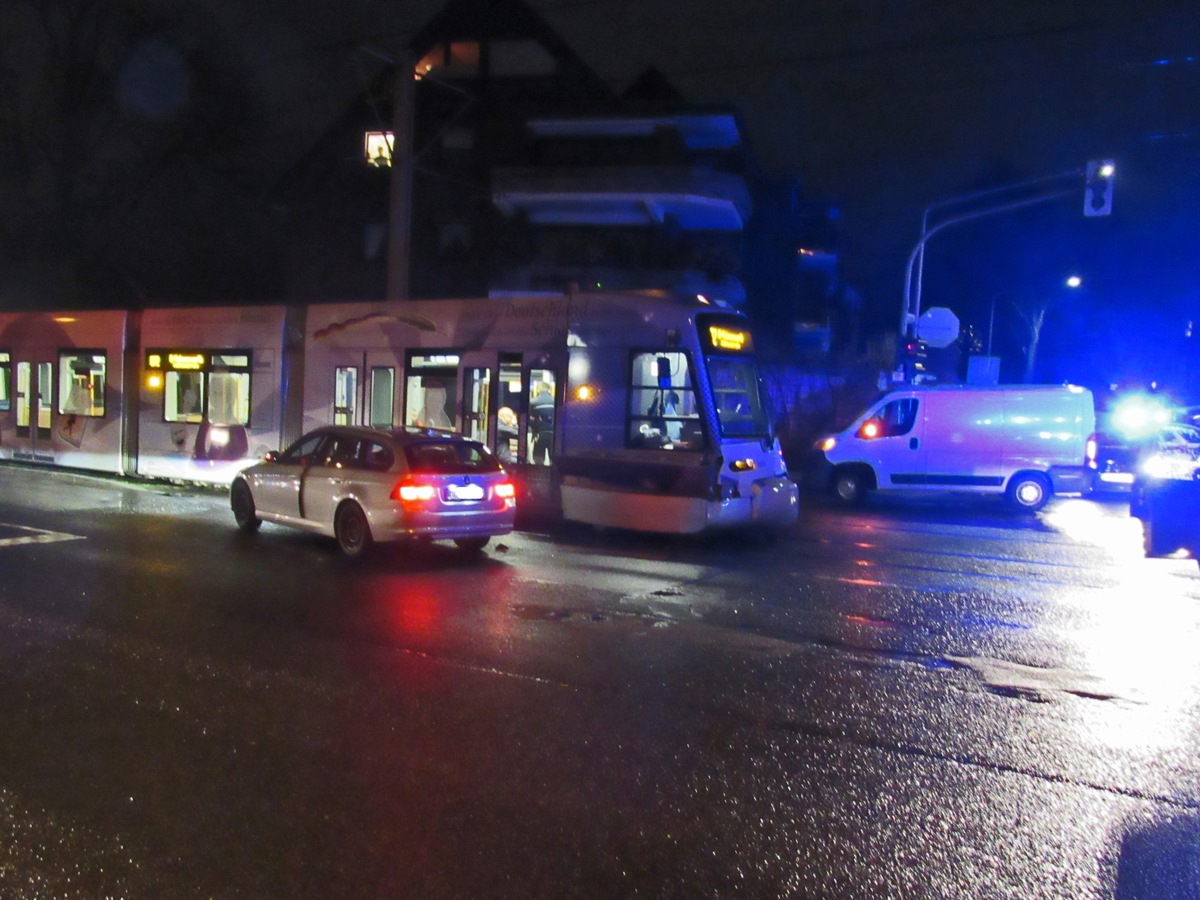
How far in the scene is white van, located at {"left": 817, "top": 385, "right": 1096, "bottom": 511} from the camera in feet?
58.4

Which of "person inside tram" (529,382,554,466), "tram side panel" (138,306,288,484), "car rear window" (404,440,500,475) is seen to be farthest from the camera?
"tram side panel" (138,306,288,484)

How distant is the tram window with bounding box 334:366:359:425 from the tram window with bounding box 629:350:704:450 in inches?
206

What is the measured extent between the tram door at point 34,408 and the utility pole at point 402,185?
748 centimetres

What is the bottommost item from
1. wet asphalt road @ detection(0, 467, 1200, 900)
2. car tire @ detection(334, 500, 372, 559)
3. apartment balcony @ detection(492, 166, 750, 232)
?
wet asphalt road @ detection(0, 467, 1200, 900)

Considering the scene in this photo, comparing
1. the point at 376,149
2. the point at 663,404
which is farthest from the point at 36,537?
the point at 376,149

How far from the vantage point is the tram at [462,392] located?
12.7m

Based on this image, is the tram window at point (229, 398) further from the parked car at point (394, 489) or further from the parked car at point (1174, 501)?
the parked car at point (1174, 501)

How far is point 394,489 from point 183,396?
889cm

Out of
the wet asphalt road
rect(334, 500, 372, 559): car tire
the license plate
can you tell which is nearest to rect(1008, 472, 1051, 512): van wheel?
the wet asphalt road

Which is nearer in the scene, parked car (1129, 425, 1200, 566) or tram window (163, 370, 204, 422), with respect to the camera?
parked car (1129, 425, 1200, 566)

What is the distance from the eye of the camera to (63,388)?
2041cm

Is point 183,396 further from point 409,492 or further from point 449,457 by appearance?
point 409,492

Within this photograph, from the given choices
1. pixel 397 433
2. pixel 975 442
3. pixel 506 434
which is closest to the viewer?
pixel 397 433

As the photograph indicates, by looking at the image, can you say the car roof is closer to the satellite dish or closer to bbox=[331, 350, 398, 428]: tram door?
bbox=[331, 350, 398, 428]: tram door
